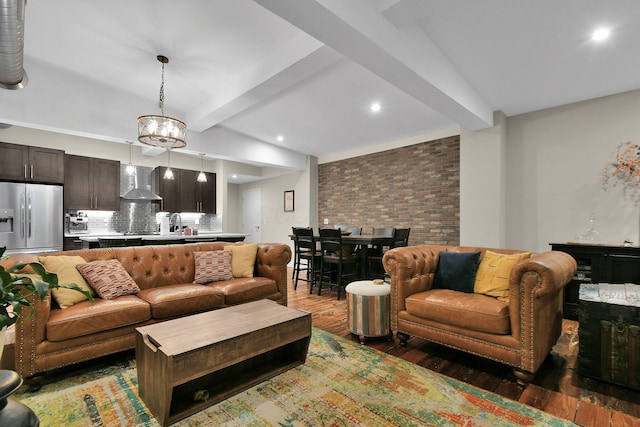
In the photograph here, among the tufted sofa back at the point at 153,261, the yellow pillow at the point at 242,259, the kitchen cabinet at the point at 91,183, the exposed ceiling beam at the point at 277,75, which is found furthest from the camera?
the kitchen cabinet at the point at 91,183

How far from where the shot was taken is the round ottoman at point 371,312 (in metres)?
2.76

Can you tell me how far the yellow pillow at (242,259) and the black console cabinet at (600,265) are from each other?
3.49 meters

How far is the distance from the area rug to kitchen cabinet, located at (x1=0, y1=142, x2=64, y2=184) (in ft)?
14.3

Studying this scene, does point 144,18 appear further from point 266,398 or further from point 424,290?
point 424,290

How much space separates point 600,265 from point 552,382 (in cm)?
193

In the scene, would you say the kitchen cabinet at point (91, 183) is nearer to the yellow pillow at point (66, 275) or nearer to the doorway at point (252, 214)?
the doorway at point (252, 214)

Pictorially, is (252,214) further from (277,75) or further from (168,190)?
(277,75)

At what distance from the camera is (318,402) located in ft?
6.19

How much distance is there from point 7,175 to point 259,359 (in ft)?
17.2

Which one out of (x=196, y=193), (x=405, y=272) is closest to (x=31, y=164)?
(x=196, y=193)

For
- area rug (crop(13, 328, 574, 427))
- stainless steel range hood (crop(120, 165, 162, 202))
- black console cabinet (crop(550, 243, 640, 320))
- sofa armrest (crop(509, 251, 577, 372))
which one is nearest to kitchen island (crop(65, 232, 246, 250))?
stainless steel range hood (crop(120, 165, 162, 202))

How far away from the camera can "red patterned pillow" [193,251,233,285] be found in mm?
3205

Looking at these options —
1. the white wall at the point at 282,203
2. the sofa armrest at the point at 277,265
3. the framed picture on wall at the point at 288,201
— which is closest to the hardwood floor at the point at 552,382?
the sofa armrest at the point at 277,265

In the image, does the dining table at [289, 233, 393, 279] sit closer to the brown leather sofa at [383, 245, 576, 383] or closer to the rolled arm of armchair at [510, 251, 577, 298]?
the brown leather sofa at [383, 245, 576, 383]
